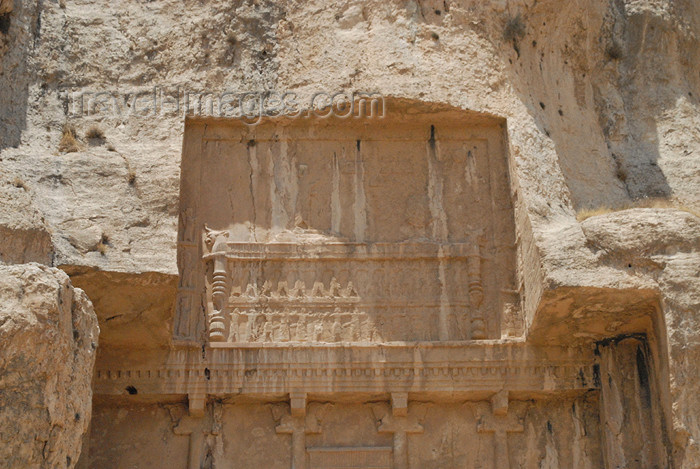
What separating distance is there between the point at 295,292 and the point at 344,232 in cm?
84

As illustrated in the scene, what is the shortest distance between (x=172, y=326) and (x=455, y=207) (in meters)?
3.19

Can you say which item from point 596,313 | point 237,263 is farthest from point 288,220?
point 596,313

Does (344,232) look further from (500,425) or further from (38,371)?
(38,371)

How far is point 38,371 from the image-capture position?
879 centimetres

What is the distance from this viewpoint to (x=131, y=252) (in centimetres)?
1134

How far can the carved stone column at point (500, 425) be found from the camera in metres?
11.7

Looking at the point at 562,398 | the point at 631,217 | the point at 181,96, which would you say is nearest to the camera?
the point at 631,217

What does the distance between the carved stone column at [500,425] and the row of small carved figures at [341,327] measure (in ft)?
2.21

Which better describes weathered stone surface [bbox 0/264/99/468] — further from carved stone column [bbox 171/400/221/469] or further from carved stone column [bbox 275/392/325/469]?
carved stone column [bbox 275/392/325/469]

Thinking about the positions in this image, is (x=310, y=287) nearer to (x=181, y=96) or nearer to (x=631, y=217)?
(x=181, y=96)

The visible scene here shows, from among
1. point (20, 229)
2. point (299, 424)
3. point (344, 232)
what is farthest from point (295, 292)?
point (20, 229)

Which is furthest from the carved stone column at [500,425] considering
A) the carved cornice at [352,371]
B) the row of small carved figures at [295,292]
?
the row of small carved figures at [295,292]

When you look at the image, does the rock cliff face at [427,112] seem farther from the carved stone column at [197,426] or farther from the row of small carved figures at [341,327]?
the row of small carved figures at [341,327]

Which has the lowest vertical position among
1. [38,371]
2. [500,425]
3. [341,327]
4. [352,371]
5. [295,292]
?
[500,425]
